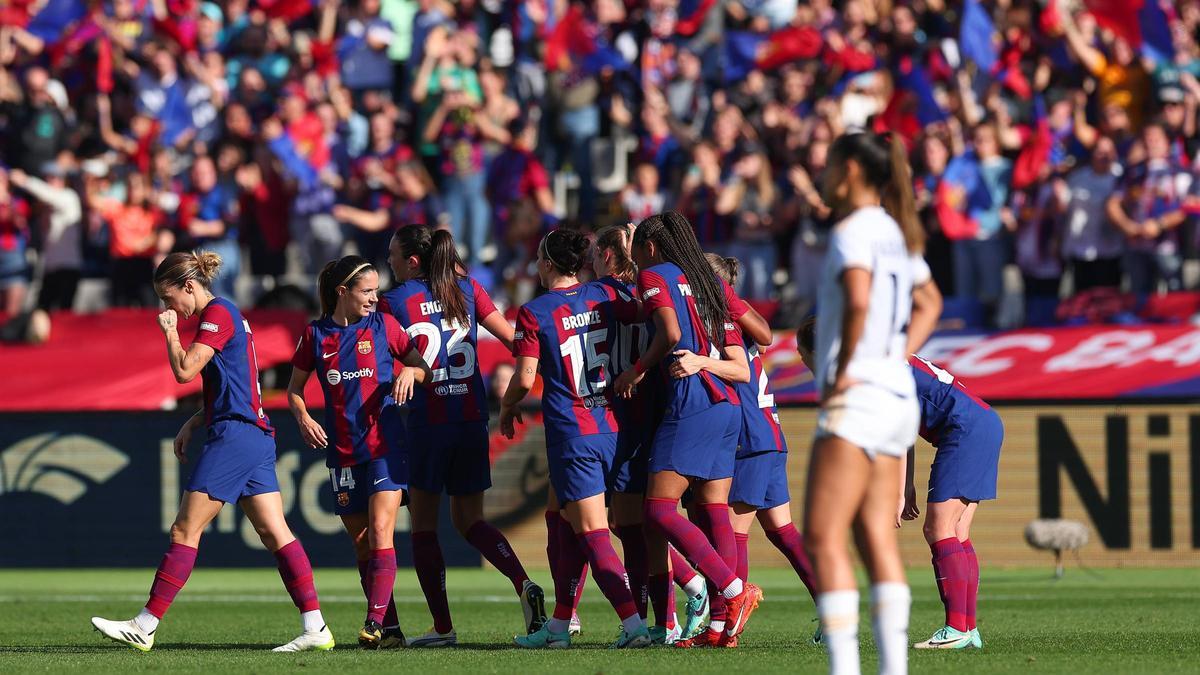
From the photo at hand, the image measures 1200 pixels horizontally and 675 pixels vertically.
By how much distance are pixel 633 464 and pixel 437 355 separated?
116 cm

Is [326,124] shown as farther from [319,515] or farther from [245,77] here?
[319,515]

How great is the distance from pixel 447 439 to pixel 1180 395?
827 centimetres

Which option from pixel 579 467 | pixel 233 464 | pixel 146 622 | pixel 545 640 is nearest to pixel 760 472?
pixel 579 467

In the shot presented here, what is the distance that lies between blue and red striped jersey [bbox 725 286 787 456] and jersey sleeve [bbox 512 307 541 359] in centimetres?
107

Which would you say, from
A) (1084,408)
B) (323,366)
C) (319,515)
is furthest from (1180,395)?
(323,366)

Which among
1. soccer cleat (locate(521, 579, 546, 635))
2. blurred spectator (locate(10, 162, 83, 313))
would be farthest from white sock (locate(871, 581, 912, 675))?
blurred spectator (locate(10, 162, 83, 313))

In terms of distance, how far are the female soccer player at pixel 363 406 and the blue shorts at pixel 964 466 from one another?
2628 millimetres

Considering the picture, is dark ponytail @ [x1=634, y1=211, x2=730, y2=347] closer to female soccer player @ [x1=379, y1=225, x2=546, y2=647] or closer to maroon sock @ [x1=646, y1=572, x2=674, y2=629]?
female soccer player @ [x1=379, y1=225, x2=546, y2=647]

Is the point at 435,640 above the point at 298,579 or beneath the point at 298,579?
beneath

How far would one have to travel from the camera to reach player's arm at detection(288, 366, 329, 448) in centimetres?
916

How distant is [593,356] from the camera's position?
895 cm

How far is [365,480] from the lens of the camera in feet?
30.5

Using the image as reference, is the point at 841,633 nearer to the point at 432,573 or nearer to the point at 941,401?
the point at 941,401

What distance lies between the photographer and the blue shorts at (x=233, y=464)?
9.01 meters
